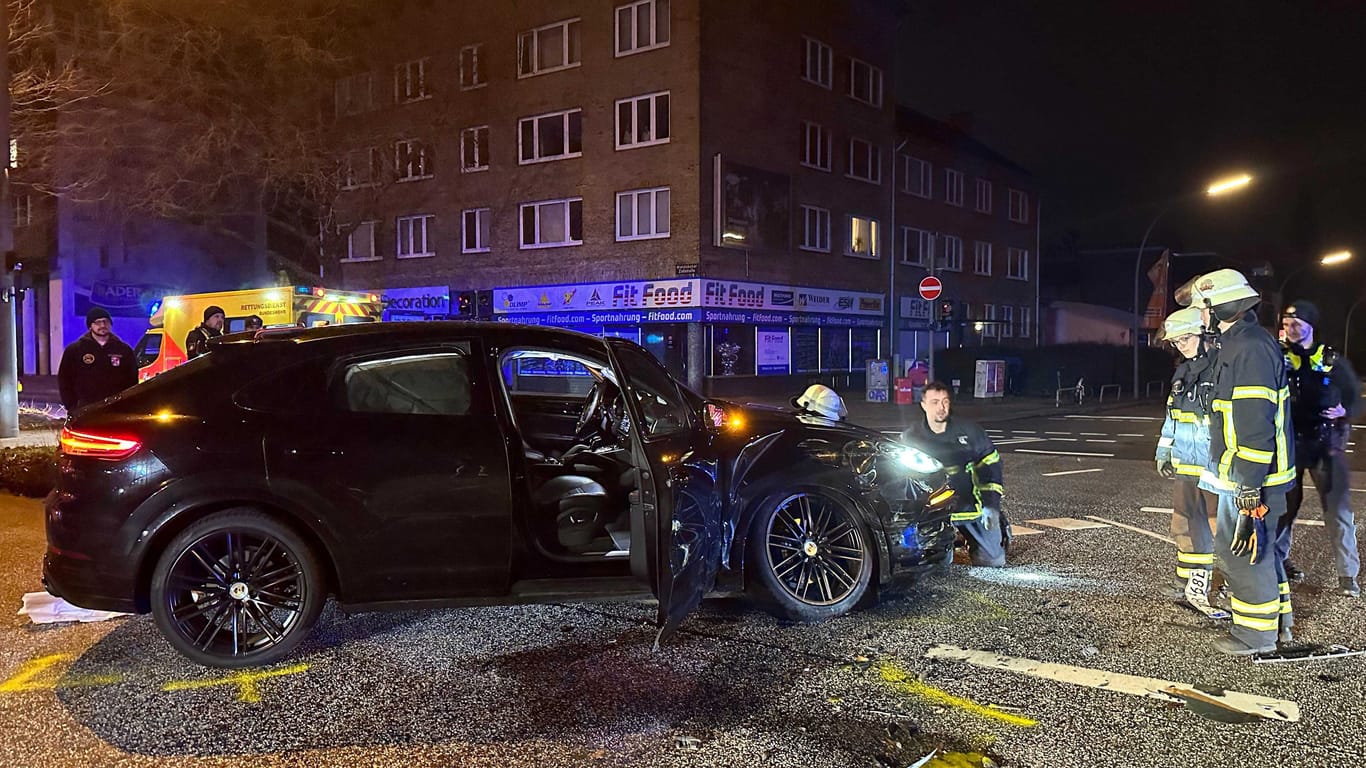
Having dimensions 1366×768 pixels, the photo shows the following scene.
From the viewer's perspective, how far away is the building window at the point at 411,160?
33.1m

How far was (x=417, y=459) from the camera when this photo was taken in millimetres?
4328

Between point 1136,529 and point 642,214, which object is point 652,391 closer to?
point 1136,529

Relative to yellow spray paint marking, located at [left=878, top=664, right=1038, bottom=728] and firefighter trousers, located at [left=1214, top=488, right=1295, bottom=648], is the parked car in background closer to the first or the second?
yellow spray paint marking, located at [left=878, top=664, right=1038, bottom=728]

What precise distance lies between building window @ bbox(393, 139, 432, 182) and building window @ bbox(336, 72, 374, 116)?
2.49m

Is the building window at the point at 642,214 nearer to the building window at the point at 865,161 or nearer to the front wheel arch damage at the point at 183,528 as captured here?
the building window at the point at 865,161

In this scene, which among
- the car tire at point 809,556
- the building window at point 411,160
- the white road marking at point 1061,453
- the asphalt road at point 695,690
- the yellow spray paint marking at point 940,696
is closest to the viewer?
the asphalt road at point 695,690

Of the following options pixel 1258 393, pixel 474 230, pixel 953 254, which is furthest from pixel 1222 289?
pixel 953 254

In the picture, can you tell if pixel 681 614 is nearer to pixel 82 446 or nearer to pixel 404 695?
Answer: pixel 404 695

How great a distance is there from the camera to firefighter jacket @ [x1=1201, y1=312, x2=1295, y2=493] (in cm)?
431

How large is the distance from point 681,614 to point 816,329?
2773 centimetres

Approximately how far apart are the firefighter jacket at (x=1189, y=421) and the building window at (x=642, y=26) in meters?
24.3

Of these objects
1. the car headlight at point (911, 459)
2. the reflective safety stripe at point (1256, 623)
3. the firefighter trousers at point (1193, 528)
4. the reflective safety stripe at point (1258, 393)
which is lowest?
the reflective safety stripe at point (1256, 623)

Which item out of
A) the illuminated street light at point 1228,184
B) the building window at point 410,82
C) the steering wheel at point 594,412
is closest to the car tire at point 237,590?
the steering wheel at point 594,412

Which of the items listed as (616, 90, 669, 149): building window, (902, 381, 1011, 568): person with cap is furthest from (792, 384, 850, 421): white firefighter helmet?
(616, 90, 669, 149): building window
